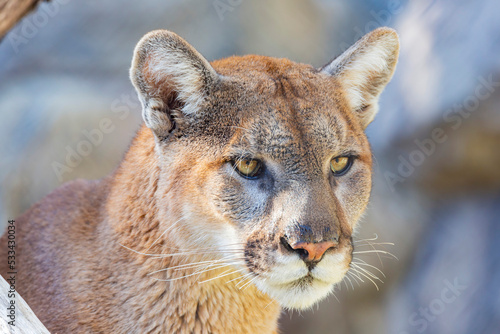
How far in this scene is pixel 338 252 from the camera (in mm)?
2650

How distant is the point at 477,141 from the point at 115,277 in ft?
14.1

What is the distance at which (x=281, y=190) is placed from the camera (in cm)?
275

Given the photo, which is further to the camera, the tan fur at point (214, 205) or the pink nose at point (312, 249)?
the tan fur at point (214, 205)

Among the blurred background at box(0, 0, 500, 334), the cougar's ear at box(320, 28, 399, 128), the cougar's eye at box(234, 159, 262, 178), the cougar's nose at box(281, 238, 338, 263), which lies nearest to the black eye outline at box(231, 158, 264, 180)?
the cougar's eye at box(234, 159, 262, 178)

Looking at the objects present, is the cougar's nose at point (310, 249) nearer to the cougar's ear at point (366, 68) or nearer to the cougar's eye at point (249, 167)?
the cougar's eye at point (249, 167)

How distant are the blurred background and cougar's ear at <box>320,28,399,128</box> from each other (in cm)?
226

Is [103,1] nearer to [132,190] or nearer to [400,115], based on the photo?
[400,115]

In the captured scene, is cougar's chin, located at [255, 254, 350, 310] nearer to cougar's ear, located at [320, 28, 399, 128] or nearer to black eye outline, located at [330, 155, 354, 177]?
black eye outline, located at [330, 155, 354, 177]

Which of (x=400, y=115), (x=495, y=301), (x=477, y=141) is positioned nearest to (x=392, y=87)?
(x=400, y=115)

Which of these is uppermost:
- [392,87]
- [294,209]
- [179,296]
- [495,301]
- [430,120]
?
[392,87]

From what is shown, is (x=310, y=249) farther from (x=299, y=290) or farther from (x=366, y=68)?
(x=366, y=68)

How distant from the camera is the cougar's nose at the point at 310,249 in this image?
2527mm

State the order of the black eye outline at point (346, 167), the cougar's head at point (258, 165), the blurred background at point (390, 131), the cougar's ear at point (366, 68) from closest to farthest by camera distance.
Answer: the cougar's head at point (258, 165) < the black eye outline at point (346, 167) < the cougar's ear at point (366, 68) < the blurred background at point (390, 131)

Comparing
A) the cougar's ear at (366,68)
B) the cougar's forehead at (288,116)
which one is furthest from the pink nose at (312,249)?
the cougar's ear at (366,68)
